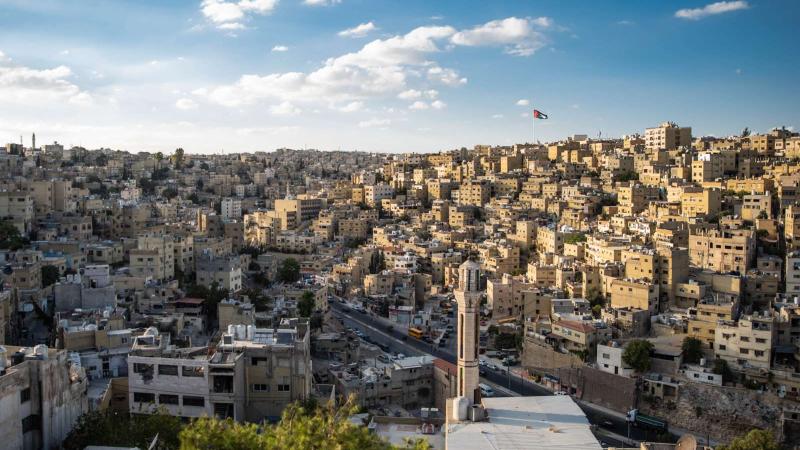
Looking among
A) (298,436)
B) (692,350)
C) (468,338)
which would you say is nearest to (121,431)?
(298,436)

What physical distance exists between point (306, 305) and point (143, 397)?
10.5m

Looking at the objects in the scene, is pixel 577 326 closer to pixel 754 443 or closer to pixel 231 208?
pixel 754 443

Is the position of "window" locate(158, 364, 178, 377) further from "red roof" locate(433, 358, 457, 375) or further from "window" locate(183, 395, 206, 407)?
"red roof" locate(433, 358, 457, 375)

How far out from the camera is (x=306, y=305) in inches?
937

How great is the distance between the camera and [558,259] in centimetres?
2889

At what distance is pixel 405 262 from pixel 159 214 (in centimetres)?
1336

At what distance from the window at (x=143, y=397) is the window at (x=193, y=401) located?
1.85 ft

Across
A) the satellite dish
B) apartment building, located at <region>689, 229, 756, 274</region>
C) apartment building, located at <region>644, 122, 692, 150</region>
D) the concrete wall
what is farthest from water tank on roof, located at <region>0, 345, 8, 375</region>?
apartment building, located at <region>644, 122, 692, 150</region>

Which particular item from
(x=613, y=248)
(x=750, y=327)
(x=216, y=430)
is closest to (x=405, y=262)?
(x=613, y=248)

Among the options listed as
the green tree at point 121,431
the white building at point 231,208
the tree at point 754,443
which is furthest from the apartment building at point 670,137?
the green tree at point 121,431

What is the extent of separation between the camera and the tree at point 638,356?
20141 millimetres

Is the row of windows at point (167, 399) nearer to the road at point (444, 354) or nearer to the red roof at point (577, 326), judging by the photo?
the road at point (444, 354)

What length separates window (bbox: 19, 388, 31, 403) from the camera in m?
9.91

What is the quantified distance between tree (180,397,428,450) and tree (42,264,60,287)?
15459 millimetres
